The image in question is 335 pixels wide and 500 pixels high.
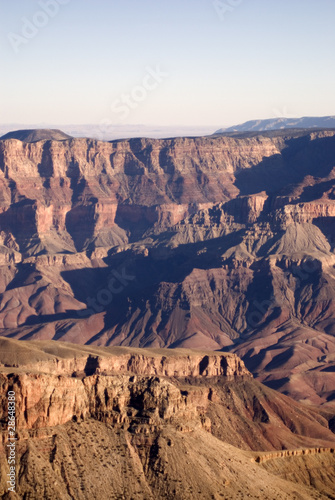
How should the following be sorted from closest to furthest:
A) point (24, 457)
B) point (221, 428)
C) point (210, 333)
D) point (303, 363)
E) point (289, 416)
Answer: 1. point (24, 457)
2. point (221, 428)
3. point (289, 416)
4. point (303, 363)
5. point (210, 333)

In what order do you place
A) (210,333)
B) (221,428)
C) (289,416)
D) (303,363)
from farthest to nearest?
(210,333), (303,363), (289,416), (221,428)

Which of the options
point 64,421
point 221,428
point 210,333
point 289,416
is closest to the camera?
point 64,421

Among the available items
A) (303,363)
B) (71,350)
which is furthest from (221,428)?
(303,363)

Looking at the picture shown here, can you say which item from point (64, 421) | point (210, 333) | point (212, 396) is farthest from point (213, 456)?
point (210, 333)

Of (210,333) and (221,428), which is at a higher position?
(221,428)

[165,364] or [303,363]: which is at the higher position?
[165,364]

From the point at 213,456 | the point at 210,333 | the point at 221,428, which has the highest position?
the point at 213,456

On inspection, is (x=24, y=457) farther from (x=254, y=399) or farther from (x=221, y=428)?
(x=254, y=399)

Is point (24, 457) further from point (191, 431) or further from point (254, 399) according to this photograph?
point (254, 399)

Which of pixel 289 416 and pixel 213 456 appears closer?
pixel 213 456
